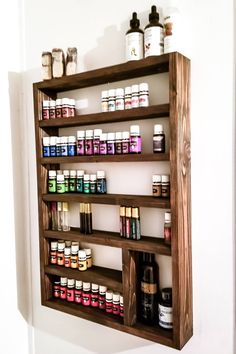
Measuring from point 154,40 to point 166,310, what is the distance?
83 centimetres

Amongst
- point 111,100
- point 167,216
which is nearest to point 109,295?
point 167,216

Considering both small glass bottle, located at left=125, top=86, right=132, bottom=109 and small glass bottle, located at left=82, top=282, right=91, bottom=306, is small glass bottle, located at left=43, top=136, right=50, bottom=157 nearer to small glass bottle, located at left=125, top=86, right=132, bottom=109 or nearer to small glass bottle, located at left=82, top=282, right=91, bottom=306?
small glass bottle, located at left=125, top=86, right=132, bottom=109

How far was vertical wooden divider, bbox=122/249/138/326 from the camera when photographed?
3.16 feet

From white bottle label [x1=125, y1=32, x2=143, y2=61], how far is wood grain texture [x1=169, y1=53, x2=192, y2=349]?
5.4 inches

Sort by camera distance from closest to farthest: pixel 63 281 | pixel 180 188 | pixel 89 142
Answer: pixel 180 188 < pixel 89 142 < pixel 63 281

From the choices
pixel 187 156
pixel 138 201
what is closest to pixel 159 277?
pixel 138 201

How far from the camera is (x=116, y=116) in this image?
3.18 ft

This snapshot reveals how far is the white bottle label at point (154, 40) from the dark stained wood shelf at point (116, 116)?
170 millimetres

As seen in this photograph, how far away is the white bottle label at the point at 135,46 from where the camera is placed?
935 mm

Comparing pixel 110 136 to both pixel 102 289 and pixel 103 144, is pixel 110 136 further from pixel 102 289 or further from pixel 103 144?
pixel 102 289

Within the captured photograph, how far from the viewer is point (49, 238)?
1.21 meters

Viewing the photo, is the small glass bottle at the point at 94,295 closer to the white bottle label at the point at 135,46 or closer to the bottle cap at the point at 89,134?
the bottle cap at the point at 89,134

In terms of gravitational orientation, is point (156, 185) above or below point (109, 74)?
below

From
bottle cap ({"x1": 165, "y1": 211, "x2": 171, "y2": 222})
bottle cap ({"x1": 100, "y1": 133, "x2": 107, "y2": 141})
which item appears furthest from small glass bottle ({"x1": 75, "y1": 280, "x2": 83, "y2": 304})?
bottle cap ({"x1": 100, "y1": 133, "x2": 107, "y2": 141})
